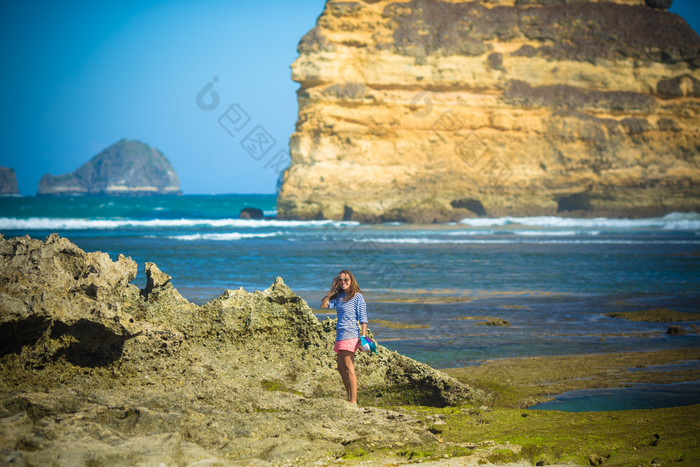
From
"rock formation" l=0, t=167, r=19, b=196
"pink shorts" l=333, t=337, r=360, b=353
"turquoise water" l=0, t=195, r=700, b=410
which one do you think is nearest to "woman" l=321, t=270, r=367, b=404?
"pink shorts" l=333, t=337, r=360, b=353

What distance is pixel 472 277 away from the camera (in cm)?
1638

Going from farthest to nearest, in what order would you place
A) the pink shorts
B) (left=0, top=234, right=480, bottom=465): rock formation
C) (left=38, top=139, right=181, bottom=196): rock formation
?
(left=38, top=139, right=181, bottom=196): rock formation
the pink shorts
(left=0, top=234, right=480, bottom=465): rock formation

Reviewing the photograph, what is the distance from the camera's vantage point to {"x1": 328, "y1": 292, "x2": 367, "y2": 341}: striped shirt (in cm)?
598

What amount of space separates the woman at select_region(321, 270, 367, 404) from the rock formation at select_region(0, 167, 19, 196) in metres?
156

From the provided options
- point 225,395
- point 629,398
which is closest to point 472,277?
point 629,398

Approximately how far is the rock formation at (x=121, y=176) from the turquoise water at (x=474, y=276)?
5750 inches

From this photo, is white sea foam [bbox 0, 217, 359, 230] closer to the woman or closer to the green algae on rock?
the green algae on rock

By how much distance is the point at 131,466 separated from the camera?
3.85 metres

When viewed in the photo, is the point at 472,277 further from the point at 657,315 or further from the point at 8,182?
the point at 8,182

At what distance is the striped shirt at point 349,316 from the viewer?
598 centimetres

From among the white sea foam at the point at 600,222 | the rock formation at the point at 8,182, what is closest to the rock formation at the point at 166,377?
the white sea foam at the point at 600,222

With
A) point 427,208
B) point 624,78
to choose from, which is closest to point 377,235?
point 427,208

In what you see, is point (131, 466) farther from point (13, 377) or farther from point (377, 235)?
point (377, 235)

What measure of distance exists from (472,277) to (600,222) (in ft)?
89.4
